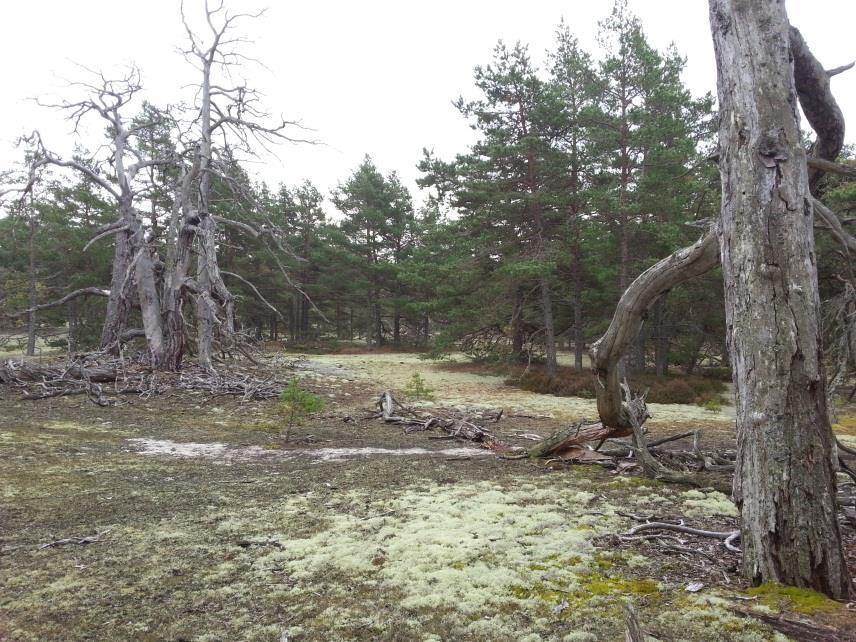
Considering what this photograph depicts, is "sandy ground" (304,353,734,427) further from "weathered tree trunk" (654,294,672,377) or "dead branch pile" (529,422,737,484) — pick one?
"dead branch pile" (529,422,737,484)

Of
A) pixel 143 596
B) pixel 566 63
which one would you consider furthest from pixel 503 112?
pixel 143 596

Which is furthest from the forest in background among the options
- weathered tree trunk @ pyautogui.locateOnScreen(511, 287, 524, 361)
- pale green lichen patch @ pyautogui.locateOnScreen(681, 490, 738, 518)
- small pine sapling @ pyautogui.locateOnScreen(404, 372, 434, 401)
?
pale green lichen patch @ pyautogui.locateOnScreen(681, 490, 738, 518)

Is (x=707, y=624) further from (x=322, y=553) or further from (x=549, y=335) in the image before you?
(x=549, y=335)

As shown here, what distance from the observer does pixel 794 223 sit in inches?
104

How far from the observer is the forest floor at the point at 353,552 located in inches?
96.5

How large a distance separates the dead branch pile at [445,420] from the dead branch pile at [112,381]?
332 cm

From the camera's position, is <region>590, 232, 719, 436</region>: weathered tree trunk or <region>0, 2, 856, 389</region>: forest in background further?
<region>0, 2, 856, 389</region>: forest in background

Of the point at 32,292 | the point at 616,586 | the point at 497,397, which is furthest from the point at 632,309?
the point at 32,292

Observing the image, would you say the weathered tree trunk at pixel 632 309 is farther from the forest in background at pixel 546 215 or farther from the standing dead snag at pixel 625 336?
the forest in background at pixel 546 215

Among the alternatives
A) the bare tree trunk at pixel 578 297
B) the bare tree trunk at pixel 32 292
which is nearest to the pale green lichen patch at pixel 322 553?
the bare tree trunk at pixel 578 297

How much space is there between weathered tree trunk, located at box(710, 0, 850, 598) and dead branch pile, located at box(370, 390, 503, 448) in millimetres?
4887

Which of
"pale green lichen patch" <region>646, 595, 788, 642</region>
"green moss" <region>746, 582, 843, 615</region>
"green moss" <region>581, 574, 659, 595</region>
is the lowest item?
"green moss" <region>581, 574, 659, 595</region>

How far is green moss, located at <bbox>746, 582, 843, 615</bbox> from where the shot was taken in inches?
92.0

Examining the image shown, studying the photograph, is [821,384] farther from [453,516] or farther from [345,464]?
[345,464]
